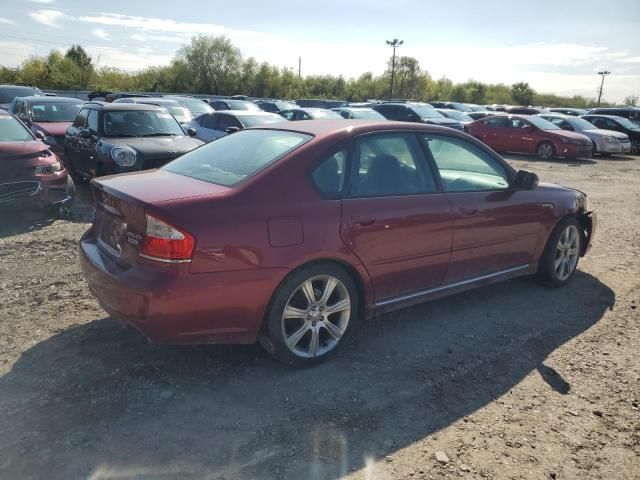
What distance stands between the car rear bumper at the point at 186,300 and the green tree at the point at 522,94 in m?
67.8

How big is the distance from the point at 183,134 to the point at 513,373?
7.40m

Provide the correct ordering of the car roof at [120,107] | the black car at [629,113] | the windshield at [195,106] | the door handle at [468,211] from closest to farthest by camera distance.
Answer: the door handle at [468,211] → the car roof at [120,107] → the windshield at [195,106] → the black car at [629,113]

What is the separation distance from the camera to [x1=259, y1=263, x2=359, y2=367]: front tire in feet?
11.0

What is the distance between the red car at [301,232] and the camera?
3.06 meters

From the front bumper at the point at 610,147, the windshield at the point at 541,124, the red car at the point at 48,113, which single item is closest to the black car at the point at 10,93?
the red car at the point at 48,113

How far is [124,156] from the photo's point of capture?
7859 mm

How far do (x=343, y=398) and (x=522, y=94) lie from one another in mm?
68579

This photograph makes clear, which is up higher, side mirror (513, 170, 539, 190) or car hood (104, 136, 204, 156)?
side mirror (513, 170, 539, 190)

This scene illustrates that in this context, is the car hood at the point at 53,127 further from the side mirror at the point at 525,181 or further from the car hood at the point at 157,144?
the side mirror at the point at 525,181

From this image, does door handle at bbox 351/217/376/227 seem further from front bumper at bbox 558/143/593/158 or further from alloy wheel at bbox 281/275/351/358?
front bumper at bbox 558/143/593/158

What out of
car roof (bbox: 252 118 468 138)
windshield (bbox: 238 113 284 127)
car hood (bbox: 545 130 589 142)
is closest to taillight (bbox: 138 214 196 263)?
car roof (bbox: 252 118 468 138)

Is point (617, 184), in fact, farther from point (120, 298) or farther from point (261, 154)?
point (120, 298)

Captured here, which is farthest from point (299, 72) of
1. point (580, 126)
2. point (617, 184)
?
point (617, 184)

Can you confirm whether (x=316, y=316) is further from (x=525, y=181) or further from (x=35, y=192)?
(x=35, y=192)
